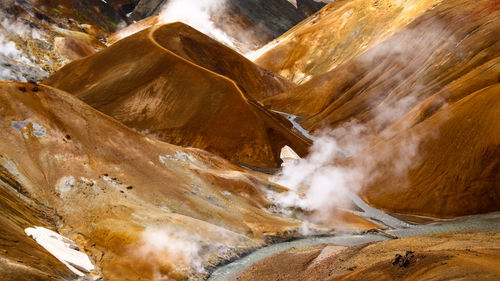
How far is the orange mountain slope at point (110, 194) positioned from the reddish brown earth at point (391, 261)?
16.5ft

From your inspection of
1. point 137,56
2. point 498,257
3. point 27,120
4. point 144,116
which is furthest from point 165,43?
point 498,257

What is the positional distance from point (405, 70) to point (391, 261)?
7937 cm

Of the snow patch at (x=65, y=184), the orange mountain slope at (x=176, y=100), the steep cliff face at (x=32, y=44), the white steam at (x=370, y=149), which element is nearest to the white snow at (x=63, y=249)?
the snow patch at (x=65, y=184)

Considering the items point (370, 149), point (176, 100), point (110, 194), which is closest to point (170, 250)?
point (110, 194)

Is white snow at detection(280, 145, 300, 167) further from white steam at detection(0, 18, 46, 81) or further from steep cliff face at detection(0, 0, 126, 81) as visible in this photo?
steep cliff face at detection(0, 0, 126, 81)

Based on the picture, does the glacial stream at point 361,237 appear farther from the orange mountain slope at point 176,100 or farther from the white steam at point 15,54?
the white steam at point 15,54

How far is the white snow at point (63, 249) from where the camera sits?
32000 millimetres

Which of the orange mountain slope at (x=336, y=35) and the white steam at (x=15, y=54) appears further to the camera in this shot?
the orange mountain slope at (x=336, y=35)

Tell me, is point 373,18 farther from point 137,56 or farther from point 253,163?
point 253,163

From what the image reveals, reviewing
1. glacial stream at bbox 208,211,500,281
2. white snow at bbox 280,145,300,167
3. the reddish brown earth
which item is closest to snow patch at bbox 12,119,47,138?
glacial stream at bbox 208,211,500,281

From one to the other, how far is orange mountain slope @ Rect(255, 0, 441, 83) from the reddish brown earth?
100754 mm

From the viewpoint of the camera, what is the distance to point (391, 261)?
26.6 meters

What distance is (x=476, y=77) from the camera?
235ft

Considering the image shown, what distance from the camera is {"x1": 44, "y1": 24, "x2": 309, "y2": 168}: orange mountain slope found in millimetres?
84875
